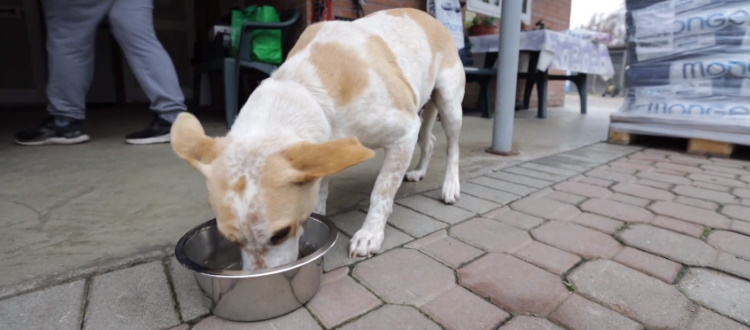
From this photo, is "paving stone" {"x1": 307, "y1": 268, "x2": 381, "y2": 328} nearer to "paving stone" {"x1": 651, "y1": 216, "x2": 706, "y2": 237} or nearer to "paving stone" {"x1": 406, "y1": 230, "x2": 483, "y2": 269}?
"paving stone" {"x1": 406, "y1": 230, "x2": 483, "y2": 269}

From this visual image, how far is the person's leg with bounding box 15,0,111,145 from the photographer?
9.95ft

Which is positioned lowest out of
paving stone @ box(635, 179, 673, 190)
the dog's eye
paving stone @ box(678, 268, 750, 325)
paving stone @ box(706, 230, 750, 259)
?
paving stone @ box(678, 268, 750, 325)

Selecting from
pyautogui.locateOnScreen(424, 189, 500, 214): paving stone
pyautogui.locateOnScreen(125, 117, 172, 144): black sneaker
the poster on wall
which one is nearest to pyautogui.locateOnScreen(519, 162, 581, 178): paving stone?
pyautogui.locateOnScreen(424, 189, 500, 214): paving stone

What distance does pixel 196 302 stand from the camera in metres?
1.18

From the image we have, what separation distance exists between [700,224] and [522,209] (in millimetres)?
781

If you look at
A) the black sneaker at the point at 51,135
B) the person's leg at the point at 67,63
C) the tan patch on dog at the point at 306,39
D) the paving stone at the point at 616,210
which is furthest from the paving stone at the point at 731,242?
the black sneaker at the point at 51,135

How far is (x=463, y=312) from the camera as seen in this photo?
1.15 metres

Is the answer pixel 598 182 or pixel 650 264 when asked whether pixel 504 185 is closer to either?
pixel 598 182

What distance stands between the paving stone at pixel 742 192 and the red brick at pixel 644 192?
1.26 feet

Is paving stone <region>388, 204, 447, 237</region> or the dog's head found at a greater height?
the dog's head

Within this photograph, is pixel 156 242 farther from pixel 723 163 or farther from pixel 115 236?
pixel 723 163

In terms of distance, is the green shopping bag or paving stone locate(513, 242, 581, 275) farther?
the green shopping bag

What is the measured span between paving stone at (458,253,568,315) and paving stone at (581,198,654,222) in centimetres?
79

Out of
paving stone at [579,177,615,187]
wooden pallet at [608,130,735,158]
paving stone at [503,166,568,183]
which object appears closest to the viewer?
paving stone at [579,177,615,187]
